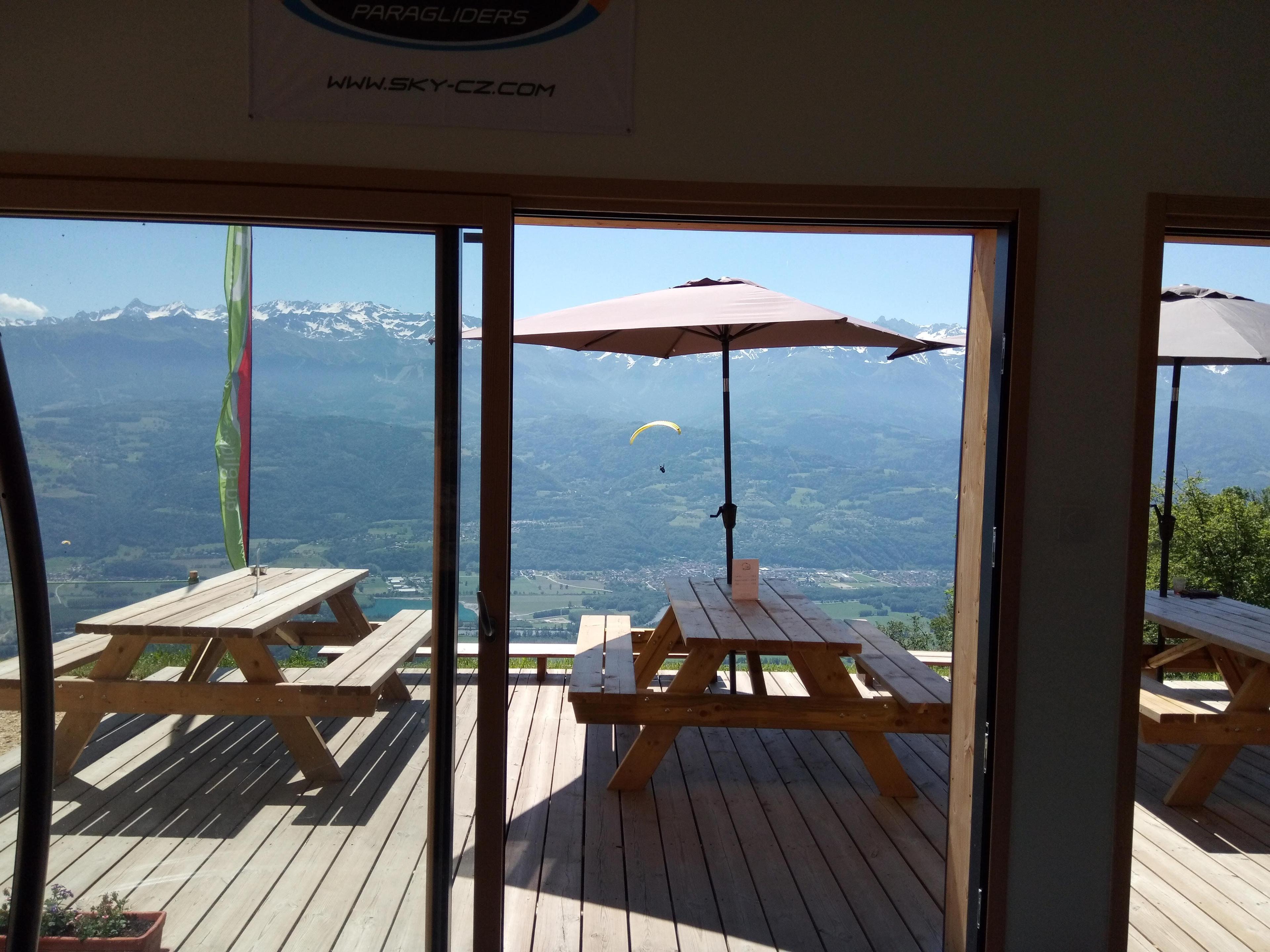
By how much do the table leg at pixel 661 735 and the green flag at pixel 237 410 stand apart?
189cm

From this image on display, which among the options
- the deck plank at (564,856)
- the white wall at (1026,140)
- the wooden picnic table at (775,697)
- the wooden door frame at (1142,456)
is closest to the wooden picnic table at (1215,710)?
the wooden picnic table at (775,697)

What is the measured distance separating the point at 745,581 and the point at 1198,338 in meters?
2.41

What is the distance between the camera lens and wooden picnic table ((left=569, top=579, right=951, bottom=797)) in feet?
11.5

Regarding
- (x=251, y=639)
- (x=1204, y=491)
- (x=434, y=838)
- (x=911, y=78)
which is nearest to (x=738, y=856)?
(x=434, y=838)

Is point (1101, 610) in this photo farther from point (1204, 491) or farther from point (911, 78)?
point (1204, 491)

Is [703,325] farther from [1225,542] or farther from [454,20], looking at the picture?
[1225,542]

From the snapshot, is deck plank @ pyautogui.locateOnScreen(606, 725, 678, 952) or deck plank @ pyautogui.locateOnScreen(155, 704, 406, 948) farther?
A: deck plank @ pyautogui.locateOnScreen(606, 725, 678, 952)

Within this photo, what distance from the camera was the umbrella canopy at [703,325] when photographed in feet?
14.0

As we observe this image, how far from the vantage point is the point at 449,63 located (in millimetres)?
2197

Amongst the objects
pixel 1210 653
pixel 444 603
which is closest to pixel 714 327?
pixel 1210 653

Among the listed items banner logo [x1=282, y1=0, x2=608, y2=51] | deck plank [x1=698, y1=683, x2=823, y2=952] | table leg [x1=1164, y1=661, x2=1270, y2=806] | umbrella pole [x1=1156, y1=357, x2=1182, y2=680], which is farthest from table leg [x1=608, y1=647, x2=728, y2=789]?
umbrella pole [x1=1156, y1=357, x2=1182, y2=680]

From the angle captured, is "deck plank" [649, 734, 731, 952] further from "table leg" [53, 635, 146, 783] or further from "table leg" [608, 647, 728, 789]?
"table leg" [53, 635, 146, 783]

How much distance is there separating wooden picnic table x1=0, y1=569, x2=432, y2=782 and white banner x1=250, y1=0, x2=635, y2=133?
3.78ft

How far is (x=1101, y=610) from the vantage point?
2363 mm
